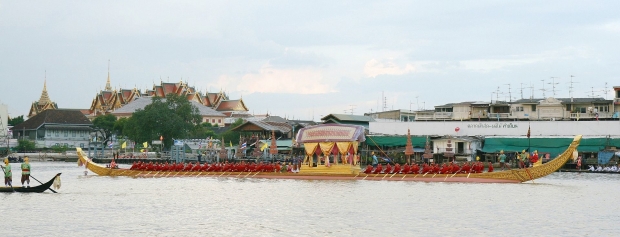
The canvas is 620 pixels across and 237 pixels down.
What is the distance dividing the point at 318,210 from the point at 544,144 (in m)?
39.0

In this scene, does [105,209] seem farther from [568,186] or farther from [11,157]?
[11,157]

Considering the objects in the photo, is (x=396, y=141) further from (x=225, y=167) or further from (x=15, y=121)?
(x=15, y=121)

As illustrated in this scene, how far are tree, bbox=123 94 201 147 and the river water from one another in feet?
156

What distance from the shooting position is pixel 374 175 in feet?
132

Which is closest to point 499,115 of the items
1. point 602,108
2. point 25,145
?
point 602,108

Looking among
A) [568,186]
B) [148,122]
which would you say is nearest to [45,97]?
[148,122]

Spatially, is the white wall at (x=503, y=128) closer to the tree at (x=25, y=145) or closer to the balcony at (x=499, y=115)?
the balcony at (x=499, y=115)

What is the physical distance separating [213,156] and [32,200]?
47.3 meters

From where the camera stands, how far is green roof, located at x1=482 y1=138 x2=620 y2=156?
6031 centimetres

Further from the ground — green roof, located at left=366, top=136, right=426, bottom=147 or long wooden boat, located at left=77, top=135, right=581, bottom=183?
green roof, located at left=366, top=136, right=426, bottom=147

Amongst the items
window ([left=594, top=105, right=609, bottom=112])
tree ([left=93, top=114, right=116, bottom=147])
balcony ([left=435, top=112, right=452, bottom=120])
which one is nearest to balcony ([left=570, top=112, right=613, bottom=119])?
window ([left=594, top=105, right=609, bottom=112])

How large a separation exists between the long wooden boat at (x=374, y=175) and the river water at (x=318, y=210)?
1.42 feet

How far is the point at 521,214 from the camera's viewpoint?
26719 mm

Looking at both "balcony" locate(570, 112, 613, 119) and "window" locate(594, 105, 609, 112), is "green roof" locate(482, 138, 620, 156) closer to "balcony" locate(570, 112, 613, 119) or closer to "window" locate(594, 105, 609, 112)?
"balcony" locate(570, 112, 613, 119)
